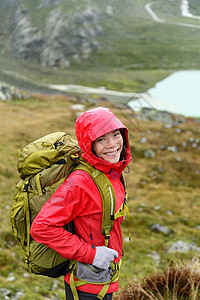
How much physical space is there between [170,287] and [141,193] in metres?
8.78

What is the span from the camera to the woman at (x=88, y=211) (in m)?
2.38

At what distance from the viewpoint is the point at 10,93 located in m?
40.7

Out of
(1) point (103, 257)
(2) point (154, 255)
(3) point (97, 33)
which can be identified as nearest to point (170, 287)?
(1) point (103, 257)

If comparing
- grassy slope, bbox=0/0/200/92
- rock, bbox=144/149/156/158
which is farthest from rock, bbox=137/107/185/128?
grassy slope, bbox=0/0/200/92

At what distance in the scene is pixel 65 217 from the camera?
2.40 metres

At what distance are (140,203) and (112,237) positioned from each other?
991 cm

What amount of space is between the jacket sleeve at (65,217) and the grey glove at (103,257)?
5cm

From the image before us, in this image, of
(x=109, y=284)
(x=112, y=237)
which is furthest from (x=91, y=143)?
(x=109, y=284)

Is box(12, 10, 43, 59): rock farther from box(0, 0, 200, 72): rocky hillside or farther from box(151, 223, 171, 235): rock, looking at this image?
box(151, 223, 171, 235): rock

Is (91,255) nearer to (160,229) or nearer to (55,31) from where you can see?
(160,229)

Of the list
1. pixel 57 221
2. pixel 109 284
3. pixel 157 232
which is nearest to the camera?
pixel 57 221

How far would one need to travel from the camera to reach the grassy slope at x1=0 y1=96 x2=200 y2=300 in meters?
6.29

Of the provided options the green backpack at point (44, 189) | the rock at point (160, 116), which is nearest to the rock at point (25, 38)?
the rock at point (160, 116)

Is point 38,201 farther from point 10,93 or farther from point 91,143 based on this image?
point 10,93
